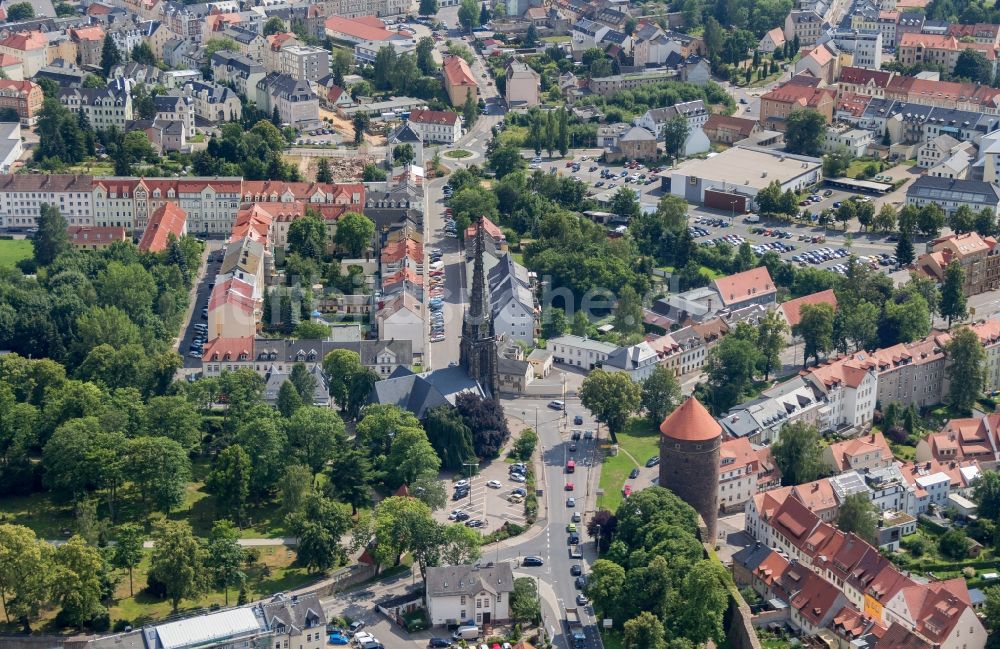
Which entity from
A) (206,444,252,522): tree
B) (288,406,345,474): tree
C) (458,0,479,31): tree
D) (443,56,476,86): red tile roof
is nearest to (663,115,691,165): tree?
(443,56,476,86): red tile roof

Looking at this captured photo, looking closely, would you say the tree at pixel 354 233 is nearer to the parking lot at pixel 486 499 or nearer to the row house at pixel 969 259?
the parking lot at pixel 486 499

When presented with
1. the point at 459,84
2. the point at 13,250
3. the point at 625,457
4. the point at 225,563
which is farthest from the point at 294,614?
the point at 459,84

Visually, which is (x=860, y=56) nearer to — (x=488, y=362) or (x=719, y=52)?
(x=719, y=52)

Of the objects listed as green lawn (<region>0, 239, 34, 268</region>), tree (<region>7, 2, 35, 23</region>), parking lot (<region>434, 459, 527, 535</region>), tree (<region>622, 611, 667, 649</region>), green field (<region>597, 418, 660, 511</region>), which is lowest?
green field (<region>597, 418, 660, 511</region>)

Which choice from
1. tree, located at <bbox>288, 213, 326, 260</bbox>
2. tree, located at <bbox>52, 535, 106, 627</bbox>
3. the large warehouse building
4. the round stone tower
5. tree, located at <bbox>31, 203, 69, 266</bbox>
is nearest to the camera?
tree, located at <bbox>52, 535, 106, 627</bbox>

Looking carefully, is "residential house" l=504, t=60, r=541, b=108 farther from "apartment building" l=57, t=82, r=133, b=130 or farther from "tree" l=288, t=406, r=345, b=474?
"tree" l=288, t=406, r=345, b=474

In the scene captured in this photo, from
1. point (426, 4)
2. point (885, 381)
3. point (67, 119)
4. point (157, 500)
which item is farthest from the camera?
point (426, 4)

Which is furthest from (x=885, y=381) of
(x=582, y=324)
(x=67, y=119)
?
(x=67, y=119)

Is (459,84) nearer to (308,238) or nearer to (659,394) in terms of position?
(308,238)
